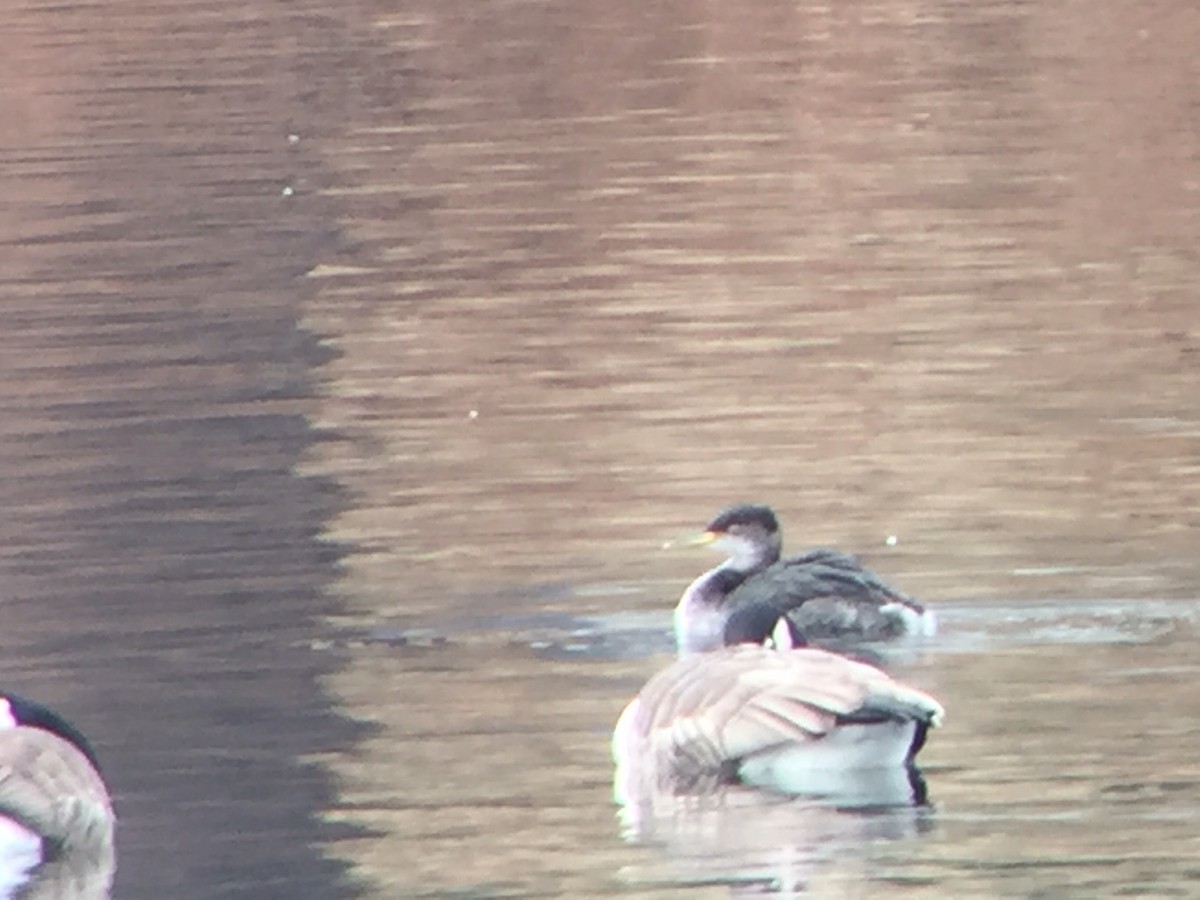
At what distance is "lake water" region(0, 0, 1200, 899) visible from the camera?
12.2m

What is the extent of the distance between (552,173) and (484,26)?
1336 cm

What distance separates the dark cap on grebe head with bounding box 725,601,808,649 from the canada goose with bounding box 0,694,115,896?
2541mm

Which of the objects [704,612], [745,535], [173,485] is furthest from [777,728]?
[173,485]

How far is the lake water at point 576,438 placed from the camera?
39.9 feet

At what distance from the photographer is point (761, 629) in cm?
1329

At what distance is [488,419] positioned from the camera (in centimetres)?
2062

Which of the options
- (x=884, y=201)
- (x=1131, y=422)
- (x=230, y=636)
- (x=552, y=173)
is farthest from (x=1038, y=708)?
(x=552, y=173)

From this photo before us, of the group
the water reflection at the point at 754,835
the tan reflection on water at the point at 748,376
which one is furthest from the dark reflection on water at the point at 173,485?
the water reflection at the point at 754,835

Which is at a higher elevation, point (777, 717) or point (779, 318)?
point (777, 717)

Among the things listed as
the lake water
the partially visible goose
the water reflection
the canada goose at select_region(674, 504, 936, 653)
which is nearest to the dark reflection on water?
the lake water

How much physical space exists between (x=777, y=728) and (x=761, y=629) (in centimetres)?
111

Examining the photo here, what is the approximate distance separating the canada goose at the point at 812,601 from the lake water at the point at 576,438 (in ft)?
0.84

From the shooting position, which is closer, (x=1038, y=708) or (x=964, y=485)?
(x=1038, y=708)

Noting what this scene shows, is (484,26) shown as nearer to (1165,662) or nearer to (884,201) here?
(884,201)
